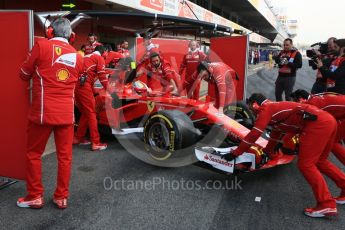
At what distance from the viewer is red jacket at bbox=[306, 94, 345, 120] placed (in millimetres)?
3688

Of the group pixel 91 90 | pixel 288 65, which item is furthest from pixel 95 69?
pixel 288 65

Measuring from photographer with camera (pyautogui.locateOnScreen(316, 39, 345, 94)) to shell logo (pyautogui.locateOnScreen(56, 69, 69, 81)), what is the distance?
4.28 meters

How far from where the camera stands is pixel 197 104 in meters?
5.09

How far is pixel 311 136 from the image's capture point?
11.2ft

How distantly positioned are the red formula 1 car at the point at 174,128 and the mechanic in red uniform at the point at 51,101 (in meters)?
1.47

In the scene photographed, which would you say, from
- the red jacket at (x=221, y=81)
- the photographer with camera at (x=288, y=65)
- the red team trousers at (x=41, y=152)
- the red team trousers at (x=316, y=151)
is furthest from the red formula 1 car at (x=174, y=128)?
the photographer with camera at (x=288, y=65)

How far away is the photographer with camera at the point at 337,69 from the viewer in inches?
227

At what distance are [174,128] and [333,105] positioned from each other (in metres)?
1.81

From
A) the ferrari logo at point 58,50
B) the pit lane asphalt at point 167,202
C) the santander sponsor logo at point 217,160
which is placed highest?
the ferrari logo at point 58,50

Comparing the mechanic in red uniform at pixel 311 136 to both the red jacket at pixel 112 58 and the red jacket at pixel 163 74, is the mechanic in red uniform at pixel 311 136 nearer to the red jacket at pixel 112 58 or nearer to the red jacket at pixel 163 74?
the red jacket at pixel 163 74

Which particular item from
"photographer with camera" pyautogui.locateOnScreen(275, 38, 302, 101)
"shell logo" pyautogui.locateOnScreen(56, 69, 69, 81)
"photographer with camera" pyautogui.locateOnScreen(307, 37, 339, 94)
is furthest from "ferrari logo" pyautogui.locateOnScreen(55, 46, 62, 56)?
"photographer with camera" pyautogui.locateOnScreen(275, 38, 302, 101)

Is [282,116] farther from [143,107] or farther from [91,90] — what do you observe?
[91,90]

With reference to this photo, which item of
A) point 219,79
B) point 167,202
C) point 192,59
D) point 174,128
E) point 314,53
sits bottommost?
point 167,202

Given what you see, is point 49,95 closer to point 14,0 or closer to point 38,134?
point 38,134
